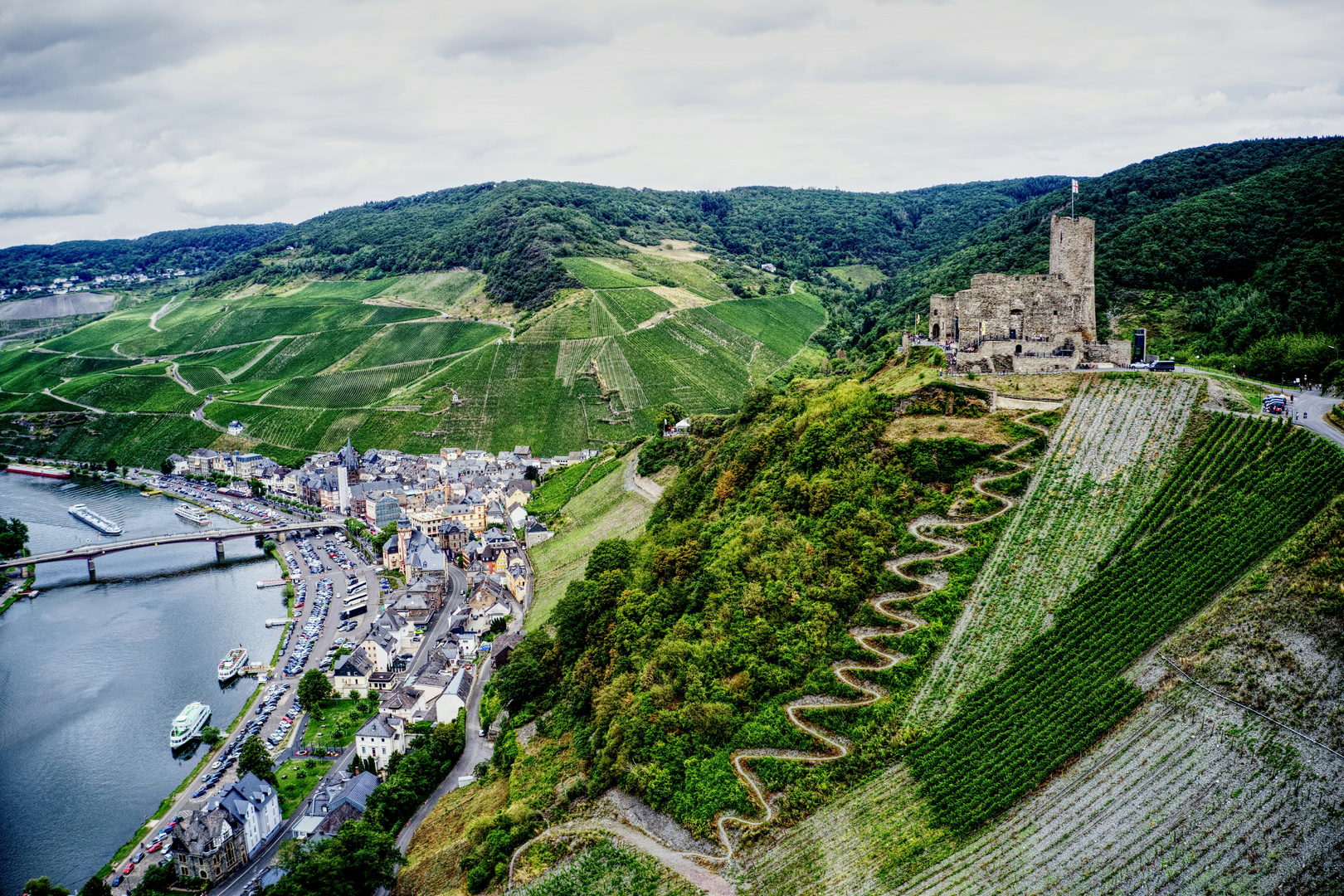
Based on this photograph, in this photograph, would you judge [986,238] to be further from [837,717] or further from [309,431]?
[837,717]

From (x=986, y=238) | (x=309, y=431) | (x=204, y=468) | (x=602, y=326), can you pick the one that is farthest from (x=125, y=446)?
(x=986, y=238)

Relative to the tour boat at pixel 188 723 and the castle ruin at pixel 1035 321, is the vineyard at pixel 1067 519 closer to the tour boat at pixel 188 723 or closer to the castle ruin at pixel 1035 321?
the castle ruin at pixel 1035 321

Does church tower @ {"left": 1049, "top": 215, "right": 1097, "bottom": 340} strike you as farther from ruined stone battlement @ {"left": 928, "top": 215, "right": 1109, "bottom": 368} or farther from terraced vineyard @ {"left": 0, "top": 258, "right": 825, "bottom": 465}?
terraced vineyard @ {"left": 0, "top": 258, "right": 825, "bottom": 465}

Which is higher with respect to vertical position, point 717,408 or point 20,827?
point 717,408

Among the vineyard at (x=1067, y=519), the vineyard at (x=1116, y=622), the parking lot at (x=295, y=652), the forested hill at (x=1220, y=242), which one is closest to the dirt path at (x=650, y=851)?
the vineyard at (x=1116, y=622)

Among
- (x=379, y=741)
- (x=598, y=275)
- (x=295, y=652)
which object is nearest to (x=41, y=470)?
(x=598, y=275)

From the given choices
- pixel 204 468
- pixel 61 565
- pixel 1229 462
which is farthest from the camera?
pixel 204 468

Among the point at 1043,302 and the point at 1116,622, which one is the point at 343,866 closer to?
the point at 1116,622
